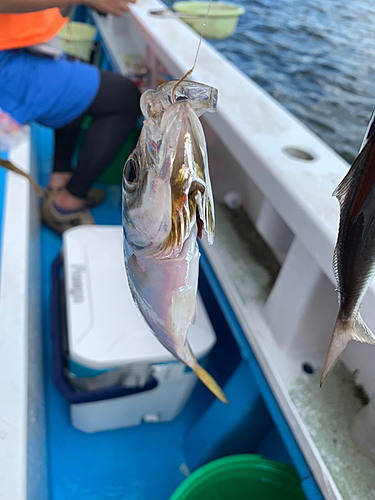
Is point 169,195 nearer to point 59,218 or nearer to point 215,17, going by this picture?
point 59,218

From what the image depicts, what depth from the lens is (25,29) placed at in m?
1.41

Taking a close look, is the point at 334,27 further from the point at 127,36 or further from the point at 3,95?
the point at 3,95

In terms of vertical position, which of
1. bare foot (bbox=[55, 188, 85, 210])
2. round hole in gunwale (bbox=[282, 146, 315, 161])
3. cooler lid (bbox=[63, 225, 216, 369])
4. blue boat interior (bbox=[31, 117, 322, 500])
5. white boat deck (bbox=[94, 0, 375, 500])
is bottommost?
blue boat interior (bbox=[31, 117, 322, 500])

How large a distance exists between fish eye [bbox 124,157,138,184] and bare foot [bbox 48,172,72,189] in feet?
6.59

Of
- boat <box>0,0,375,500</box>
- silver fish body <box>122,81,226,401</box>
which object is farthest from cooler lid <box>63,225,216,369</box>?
silver fish body <box>122,81,226,401</box>

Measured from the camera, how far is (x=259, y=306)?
126 centimetres

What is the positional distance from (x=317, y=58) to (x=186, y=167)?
15.3 feet

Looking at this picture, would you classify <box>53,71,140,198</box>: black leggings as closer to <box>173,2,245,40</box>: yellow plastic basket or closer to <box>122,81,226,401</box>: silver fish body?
<box>173,2,245,40</box>: yellow plastic basket

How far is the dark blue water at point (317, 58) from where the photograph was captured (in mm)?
3262

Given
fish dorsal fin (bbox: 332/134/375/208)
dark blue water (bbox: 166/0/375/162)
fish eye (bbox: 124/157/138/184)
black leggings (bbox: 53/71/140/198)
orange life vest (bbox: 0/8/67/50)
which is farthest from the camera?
dark blue water (bbox: 166/0/375/162)

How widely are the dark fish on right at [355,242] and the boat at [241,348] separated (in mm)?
297

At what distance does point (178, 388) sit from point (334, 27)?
18.3ft

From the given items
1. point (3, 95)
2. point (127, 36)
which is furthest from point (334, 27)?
point (3, 95)

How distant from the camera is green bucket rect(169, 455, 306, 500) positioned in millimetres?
1098
